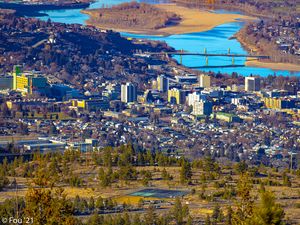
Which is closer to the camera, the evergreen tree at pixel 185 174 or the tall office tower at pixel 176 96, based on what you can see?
the evergreen tree at pixel 185 174

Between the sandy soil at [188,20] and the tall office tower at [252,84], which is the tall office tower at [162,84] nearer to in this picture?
the tall office tower at [252,84]

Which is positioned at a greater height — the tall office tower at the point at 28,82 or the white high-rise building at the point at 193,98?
the tall office tower at the point at 28,82

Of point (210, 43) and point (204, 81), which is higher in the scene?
point (210, 43)

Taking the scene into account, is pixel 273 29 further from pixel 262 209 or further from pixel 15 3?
pixel 262 209

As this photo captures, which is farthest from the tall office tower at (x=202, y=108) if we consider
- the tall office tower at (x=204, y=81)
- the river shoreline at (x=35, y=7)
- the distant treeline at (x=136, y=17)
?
the distant treeline at (x=136, y=17)

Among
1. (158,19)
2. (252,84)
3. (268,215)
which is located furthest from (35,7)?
(268,215)

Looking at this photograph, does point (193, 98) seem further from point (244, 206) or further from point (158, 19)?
point (158, 19)
